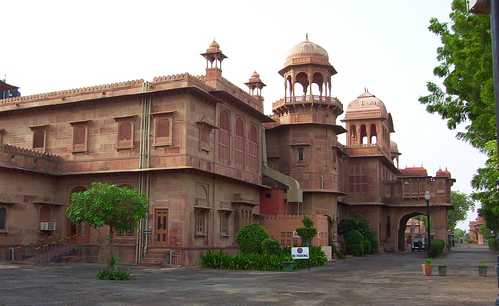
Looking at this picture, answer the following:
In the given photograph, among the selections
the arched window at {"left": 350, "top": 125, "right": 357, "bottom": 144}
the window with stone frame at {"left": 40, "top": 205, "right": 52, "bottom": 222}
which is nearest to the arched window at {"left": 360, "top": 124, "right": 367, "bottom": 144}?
the arched window at {"left": 350, "top": 125, "right": 357, "bottom": 144}

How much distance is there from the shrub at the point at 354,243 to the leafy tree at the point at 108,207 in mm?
26402

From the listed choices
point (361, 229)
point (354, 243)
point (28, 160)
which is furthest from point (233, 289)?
point (361, 229)

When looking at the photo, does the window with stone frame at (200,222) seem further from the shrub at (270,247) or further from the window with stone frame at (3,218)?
the window with stone frame at (3,218)

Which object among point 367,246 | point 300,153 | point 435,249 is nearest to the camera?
point 300,153

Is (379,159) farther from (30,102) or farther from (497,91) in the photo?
(497,91)

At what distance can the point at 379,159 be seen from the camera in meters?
52.8

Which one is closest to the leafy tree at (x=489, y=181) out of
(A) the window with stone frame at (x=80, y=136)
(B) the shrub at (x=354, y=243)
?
(A) the window with stone frame at (x=80, y=136)

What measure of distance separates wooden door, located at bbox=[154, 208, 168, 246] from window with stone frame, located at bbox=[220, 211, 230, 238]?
4.22 m

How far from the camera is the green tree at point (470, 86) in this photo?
652 inches

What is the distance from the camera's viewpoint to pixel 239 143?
34.7 m

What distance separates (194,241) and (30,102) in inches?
509

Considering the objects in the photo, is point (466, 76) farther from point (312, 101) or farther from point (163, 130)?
point (312, 101)

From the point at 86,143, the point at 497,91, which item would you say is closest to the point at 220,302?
the point at 497,91

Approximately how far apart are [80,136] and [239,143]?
926cm
